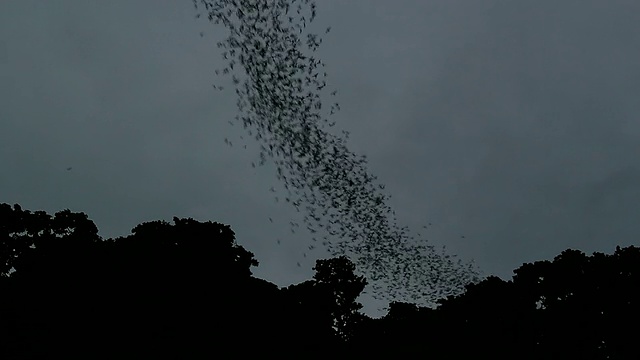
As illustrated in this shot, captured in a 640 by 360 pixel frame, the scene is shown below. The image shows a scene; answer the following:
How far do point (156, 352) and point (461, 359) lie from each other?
18.5 m

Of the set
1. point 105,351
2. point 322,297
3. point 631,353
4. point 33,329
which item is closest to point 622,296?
point 631,353

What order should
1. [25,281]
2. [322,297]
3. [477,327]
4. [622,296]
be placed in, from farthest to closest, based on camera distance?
[322,297], [477,327], [622,296], [25,281]

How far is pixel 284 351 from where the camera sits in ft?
109

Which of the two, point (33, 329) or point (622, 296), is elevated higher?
point (622, 296)

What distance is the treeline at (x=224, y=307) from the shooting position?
94.4ft

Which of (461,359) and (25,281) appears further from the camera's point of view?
(461,359)

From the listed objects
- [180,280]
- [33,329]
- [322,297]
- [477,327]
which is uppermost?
[322,297]

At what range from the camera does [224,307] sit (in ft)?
107

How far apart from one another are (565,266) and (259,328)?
20.6 m

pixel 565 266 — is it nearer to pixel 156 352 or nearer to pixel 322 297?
pixel 322 297

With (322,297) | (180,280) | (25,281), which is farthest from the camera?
(322,297)

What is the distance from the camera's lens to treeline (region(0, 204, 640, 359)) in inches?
1133

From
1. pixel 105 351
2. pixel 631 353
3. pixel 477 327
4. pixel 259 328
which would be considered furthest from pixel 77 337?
pixel 631 353

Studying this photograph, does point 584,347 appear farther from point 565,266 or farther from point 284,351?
point 284,351
